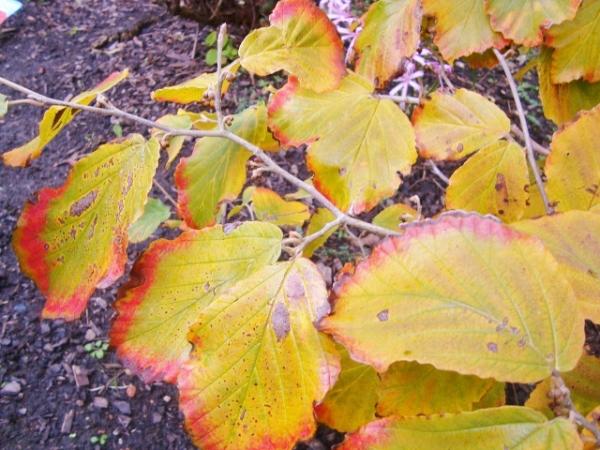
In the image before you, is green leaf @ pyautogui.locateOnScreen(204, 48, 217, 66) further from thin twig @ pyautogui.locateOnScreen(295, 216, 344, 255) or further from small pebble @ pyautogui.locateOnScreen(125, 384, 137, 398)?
thin twig @ pyautogui.locateOnScreen(295, 216, 344, 255)

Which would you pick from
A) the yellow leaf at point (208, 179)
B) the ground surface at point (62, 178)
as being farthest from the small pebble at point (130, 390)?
the yellow leaf at point (208, 179)

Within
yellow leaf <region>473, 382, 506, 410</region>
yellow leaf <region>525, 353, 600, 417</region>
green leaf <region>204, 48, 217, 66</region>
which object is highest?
yellow leaf <region>525, 353, 600, 417</region>

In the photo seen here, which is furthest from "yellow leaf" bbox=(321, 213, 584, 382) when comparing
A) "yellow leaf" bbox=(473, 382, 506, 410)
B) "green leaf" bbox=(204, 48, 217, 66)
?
"green leaf" bbox=(204, 48, 217, 66)

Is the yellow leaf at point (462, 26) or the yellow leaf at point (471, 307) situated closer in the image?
the yellow leaf at point (471, 307)

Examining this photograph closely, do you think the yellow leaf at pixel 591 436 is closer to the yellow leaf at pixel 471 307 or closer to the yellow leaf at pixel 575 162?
the yellow leaf at pixel 471 307

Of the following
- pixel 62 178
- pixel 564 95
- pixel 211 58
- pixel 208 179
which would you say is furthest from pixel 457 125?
pixel 211 58

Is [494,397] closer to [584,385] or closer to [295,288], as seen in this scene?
[584,385]
